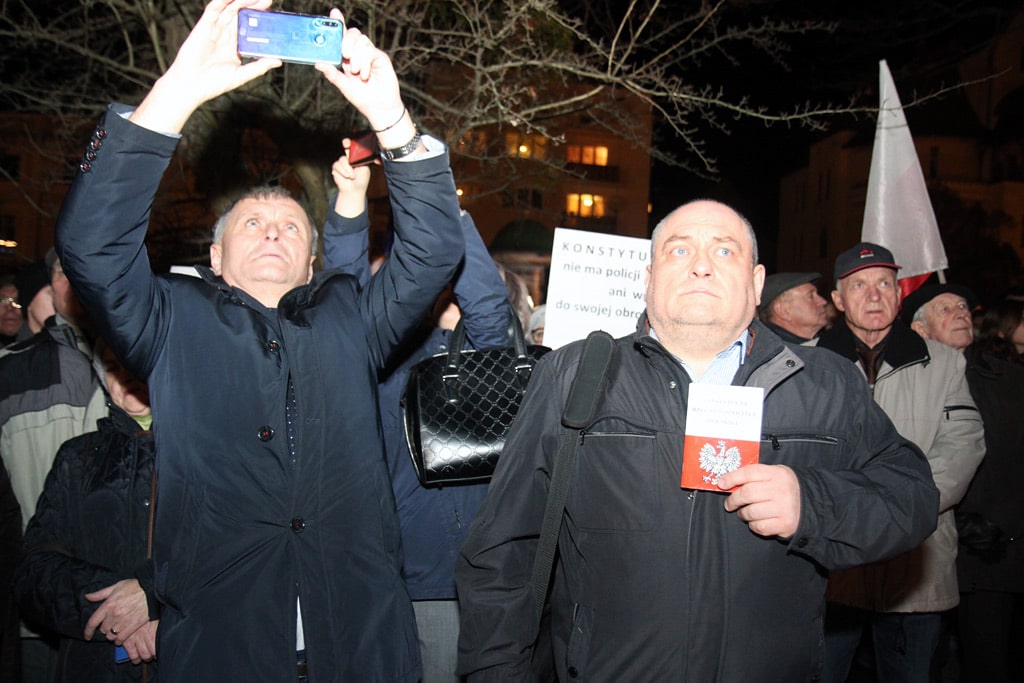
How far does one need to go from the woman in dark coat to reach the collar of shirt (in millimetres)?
1890

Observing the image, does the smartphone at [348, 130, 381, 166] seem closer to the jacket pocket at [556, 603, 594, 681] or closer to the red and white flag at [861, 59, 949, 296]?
the jacket pocket at [556, 603, 594, 681]

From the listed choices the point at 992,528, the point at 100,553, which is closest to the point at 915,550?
the point at 992,528

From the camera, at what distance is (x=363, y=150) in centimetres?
300

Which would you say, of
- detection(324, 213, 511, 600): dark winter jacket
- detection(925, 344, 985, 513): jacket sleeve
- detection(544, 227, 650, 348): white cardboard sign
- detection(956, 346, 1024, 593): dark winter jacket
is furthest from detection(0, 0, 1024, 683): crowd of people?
detection(956, 346, 1024, 593): dark winter jacket

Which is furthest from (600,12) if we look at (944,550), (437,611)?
(437,611)

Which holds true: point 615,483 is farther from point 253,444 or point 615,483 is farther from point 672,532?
point 253,444

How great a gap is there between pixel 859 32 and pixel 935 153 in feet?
127

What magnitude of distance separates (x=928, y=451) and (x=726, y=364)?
212cm

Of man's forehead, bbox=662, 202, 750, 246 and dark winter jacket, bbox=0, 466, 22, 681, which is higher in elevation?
man's forehead, bbox=662, 202, 750, 246

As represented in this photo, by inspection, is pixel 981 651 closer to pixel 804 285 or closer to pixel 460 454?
pixel 804 285

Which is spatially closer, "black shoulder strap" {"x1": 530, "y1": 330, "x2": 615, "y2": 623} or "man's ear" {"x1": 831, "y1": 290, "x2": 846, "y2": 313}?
"black shoulder strap" {"x1": 530, "y1": 330, "x2": 615, "y2": 623}

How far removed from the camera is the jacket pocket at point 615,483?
2189mm

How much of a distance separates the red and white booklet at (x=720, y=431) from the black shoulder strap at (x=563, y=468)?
30cm

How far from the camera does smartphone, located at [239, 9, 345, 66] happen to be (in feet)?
7.37
